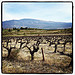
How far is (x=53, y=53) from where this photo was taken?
2.02 m

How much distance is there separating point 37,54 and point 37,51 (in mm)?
58

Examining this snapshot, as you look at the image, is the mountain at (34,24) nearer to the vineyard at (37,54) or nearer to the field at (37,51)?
the field at (37,51)

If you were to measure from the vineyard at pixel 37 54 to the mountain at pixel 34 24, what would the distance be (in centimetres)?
20

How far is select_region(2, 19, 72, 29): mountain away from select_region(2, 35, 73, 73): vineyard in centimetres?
20

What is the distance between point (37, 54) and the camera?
2.06m

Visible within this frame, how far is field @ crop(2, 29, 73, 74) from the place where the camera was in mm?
1964

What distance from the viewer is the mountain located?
202 cm

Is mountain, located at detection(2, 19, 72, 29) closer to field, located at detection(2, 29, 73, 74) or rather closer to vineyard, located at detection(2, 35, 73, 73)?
field, located at detection(2, 29, 73, 74)

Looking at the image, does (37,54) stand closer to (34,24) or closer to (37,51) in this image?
(37,51)

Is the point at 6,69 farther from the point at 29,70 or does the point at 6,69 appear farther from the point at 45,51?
the point at 45,51

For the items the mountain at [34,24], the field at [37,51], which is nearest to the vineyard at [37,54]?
the field at [37,51]

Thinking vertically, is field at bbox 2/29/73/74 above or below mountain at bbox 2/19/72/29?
below

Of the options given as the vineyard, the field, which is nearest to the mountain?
the field

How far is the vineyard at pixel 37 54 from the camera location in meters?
1.96
